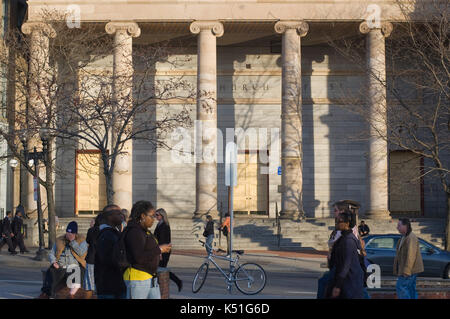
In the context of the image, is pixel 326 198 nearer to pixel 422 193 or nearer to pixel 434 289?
pixel 422 193

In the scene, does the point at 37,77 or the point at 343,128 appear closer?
the point at 37,77

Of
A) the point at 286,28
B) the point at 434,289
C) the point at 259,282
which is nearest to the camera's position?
the point at 434,289

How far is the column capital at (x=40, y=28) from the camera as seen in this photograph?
29656mm

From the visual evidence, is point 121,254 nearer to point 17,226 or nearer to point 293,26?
point 17,226

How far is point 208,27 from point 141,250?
1013 inches

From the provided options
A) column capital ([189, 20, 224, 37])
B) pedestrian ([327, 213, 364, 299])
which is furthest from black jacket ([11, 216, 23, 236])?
pedestrian ([327, 213, 364, 299])

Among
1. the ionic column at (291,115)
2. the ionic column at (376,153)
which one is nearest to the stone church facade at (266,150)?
the ionic column at (291,115)

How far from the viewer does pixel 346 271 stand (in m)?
8.61

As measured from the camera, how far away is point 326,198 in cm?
3741

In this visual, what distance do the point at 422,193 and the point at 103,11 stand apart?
18685 mm

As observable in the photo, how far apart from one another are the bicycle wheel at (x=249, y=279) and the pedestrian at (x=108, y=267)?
21.5 feet

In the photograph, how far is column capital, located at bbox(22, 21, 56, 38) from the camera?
2966 centimetres

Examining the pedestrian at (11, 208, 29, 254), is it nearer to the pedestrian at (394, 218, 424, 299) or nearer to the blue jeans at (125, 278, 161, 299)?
the pedestrian at (394, 218, 424, 299)

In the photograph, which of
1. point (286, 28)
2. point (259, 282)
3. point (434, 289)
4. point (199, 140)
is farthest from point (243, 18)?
point (434, 289)
